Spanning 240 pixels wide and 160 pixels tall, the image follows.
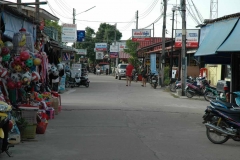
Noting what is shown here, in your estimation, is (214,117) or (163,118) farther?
(163,118)

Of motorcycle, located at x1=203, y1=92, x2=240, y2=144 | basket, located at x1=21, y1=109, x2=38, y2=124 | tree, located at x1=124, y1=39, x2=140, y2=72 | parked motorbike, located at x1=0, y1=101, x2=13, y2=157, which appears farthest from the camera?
tree, located at x1=124, y1=39, x2=140, y2=72

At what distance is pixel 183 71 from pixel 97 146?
16.8 metres

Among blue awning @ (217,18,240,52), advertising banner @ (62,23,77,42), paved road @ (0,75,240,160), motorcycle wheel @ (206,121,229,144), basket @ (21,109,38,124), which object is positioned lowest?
paved road @ (0,75,240,160)

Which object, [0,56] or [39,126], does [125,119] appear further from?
[0,56]

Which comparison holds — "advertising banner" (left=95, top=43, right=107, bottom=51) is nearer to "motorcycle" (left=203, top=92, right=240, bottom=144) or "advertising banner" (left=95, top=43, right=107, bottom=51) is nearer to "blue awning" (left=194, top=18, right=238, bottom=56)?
"blue awning" (left=194, top=18, right=238, bottom=56)

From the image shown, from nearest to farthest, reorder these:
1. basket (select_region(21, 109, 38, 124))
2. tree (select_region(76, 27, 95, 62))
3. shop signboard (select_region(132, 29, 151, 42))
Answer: basket (select_region(21, 109, 38, 124))
shop signboard (select_region(132, 29, 151, 42))
tree (select_region(76, 27, 95, 62))

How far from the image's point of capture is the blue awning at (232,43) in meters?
12.2

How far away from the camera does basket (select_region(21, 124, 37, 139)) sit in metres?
9.72

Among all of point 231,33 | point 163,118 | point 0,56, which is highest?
point 231,33

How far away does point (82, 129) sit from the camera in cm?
1159

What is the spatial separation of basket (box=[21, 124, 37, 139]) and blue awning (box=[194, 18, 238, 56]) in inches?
252

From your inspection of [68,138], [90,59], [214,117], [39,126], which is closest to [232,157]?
[214,117]

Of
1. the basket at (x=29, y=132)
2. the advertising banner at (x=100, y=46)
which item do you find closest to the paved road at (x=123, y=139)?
the basket at (x=29, y=132)

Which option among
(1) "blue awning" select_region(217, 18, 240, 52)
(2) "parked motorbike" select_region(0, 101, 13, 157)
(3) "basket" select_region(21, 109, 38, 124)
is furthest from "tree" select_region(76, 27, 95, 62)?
(2) "parked motorbike" select_region(0, 101, 13, 157)
